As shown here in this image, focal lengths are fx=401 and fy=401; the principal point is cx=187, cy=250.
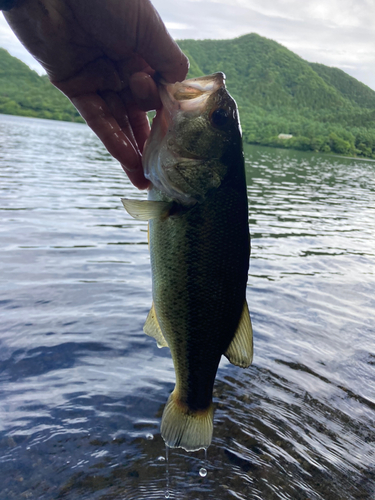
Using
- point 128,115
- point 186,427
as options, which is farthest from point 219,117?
point 186,427

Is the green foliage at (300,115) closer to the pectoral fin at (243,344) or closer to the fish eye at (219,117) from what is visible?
the fish eye at (219,117)

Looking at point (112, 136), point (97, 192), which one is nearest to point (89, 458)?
point (112, 136)

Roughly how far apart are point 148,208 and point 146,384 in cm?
335

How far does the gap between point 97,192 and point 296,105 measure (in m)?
185

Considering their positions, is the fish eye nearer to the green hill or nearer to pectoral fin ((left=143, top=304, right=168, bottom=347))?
pectoral fin ((left=143, top=304, right=168, bottom=347))

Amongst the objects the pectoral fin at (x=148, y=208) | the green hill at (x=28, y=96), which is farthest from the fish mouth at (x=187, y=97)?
the green hill at (x=28, y=96)

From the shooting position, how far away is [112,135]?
3.38 metres

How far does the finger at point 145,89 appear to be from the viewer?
3.11 m

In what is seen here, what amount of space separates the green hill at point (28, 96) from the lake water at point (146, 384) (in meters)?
99.1

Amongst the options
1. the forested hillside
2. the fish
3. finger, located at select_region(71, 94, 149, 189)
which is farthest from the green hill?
A: the fish

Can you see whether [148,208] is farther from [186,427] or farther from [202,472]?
[202,472]

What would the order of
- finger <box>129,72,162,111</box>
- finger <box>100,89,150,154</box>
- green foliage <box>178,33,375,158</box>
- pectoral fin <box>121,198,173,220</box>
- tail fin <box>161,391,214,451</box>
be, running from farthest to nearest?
green foliage <box>178,33,375,158</box>, finger <box>100,89,150,154</box>, finger <box>129,72,162,111</box>, tail fin <box>161,391,214,451</box>, pectoral fin <box>121,198,173,220</box>

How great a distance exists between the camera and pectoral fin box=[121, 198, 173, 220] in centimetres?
256

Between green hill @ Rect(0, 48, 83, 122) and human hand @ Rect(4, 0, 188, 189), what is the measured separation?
340 ft
